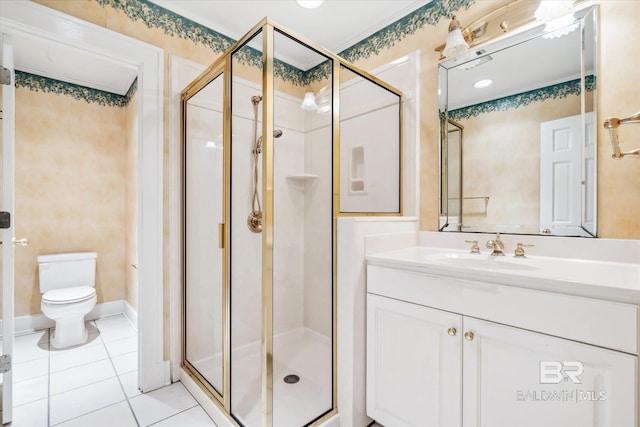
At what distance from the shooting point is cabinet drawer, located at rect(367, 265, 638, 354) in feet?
2.66

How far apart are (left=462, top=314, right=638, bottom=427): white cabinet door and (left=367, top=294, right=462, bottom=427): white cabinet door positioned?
52 millimetres

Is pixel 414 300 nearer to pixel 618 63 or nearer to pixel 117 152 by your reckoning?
pixel 618 63

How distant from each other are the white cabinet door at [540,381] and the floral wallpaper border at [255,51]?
4.41 feet

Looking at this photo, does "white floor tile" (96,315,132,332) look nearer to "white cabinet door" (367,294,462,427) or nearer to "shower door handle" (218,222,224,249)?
"shower door handle" (218,222,224,249)

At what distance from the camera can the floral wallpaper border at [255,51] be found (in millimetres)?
1485

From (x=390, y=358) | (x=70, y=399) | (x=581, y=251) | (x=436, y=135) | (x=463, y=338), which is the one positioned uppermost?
(x=436, y=135)

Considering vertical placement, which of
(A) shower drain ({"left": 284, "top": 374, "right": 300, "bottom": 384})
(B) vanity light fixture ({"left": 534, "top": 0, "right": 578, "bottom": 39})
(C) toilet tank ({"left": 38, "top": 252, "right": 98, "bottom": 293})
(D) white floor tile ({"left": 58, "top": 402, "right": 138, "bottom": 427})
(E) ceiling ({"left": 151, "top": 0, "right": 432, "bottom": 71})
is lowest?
(D) white floor tile ({"left": 58, "top": 402, "right": 138, "bottom": 427})

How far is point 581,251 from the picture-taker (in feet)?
4.30

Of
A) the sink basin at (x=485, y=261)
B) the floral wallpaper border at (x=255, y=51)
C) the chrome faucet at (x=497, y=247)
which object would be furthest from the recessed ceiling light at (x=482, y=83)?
the sink basin at (x=485, y=261)

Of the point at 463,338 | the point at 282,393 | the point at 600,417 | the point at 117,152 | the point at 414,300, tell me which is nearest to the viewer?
A: the point at 600,417

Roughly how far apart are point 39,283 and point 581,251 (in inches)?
160

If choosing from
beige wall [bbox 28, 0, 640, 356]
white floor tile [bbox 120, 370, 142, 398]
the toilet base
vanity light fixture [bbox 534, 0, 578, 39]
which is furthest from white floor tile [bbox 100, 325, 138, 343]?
vanity light fixture [bbox 534, 0, 578, 39]

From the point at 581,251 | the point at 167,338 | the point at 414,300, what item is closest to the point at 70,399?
the point at 167,338

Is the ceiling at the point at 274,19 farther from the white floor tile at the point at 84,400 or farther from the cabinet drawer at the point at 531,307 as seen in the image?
the white floor tile at the point at 84,400
